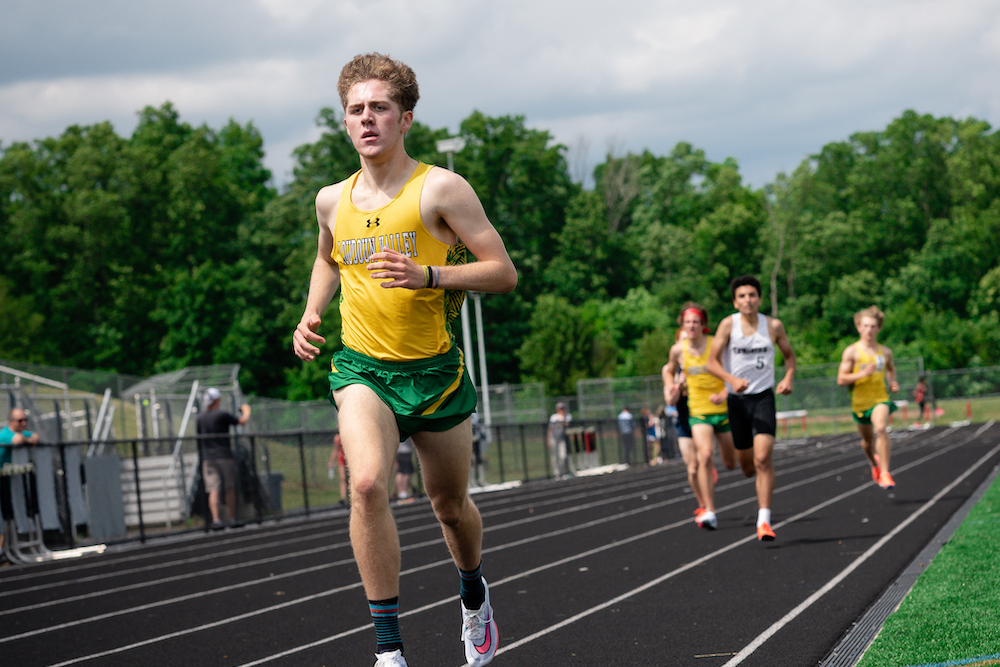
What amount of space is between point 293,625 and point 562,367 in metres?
50.4

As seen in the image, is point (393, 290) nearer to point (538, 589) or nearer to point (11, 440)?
point (538, 589)

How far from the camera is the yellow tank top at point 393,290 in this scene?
4.27 meters

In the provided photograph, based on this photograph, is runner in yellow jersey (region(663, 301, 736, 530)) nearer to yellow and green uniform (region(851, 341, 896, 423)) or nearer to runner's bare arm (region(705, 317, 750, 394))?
runner's bare arm (region(705, 317, 750, 394))

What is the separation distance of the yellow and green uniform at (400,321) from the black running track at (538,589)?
5.76 ft

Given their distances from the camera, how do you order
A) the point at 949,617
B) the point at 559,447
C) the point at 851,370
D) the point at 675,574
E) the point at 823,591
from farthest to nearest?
the point at 559,447 < the point at 851,370 < the point at 675,574 < the point at 823,591 < the point at 949,617

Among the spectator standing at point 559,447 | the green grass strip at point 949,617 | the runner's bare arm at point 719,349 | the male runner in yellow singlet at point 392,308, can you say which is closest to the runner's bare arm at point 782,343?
the runner's bare arm at point 719,349

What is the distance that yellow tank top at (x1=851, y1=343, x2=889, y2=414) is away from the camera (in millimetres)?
12727

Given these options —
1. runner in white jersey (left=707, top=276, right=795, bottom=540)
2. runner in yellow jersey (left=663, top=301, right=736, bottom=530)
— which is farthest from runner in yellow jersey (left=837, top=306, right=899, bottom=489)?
runner in white jersey (left=707, top=276, right=795, bottom=540)

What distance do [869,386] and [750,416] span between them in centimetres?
373

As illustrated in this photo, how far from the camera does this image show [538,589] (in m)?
8.02

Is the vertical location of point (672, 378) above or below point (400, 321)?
below

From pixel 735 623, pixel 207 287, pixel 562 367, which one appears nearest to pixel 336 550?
pixel 735 623

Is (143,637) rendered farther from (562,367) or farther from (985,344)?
(985,344)

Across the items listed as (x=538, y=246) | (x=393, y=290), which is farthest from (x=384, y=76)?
(x=538, y=246)
